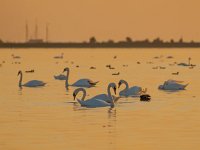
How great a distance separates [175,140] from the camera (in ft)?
72.7

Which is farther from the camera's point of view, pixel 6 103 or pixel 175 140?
pixel 6 103

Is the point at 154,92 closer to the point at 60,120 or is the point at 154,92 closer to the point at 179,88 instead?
the point at 179,88

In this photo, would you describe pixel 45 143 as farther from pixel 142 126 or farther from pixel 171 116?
pixel 171 116

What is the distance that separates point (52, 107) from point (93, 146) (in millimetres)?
10398

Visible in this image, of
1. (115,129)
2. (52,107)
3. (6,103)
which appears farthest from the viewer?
(6,103)

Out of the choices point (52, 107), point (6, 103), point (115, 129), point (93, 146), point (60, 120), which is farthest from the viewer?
point (6, 103)

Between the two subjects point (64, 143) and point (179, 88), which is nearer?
point (64, 143)

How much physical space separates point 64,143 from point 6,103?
1232 centimetres

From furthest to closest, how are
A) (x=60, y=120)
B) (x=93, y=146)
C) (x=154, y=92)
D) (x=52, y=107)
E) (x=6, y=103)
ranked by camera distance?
(x=154, y=92), (x=6, y=103), (x=52, y=107), (x=60, y=120), (x=93, y=146)

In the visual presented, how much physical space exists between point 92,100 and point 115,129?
6878 mm

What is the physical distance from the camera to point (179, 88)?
42.2m

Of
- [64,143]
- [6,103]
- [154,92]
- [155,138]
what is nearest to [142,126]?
[155,138]

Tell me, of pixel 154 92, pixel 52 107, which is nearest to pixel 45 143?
pixel 52 107

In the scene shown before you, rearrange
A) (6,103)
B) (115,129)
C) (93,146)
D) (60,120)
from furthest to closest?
(6,103) < (60,120) < (115,129) < (93,146)
